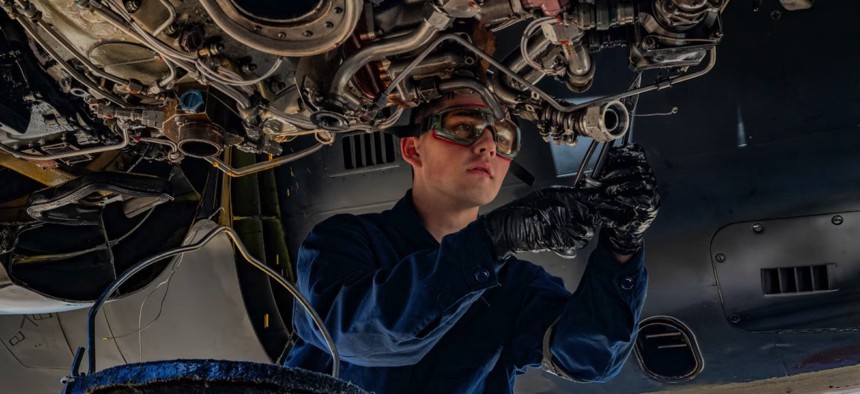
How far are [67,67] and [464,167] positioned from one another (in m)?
1.28

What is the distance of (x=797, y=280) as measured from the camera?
3.08 m

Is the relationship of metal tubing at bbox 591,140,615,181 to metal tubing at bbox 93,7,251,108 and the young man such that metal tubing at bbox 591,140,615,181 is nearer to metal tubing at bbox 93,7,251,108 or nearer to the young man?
the young man

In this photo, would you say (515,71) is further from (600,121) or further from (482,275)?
(482,275)

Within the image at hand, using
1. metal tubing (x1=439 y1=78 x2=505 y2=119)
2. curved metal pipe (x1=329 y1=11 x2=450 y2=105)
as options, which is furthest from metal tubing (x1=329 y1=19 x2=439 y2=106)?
metal tubing (x1=439 y1=78 x2=505 y2=119)

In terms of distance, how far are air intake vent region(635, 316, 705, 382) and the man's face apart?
2.66 ft

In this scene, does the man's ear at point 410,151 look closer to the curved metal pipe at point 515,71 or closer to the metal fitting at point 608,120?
the curved metal pipe at point 515,71

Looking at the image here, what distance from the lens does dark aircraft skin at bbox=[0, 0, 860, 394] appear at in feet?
9.89

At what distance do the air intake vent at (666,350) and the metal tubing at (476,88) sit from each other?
1142mm

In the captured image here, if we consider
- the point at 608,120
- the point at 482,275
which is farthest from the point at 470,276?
the point at 608,120

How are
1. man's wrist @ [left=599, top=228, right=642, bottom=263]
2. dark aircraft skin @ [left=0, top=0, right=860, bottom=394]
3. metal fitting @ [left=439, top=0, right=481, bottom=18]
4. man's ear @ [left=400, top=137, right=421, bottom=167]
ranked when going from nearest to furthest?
metal fitting @ [left=439, top=0, right=481, bottom=18], man's wrist @ [left=599, top=228, right=642, bottom=263], dark aircraft skin @ [left=0, top=0, right=860, bottom=394], man's ear @ [left=400, top=137, right=421, bottom=167]

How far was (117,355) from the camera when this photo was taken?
427cm

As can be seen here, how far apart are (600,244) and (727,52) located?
2.85 ft

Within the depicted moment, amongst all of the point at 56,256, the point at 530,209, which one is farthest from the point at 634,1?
the point at 56,256

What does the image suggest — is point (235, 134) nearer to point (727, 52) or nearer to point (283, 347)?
point (283, 347)
